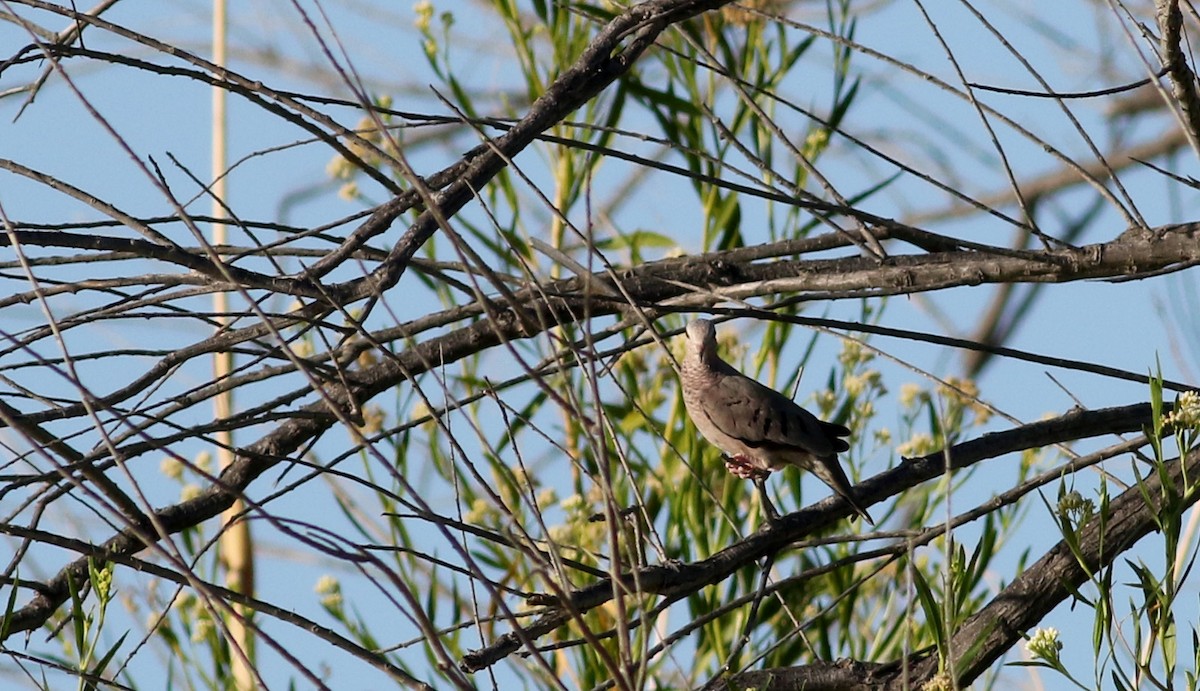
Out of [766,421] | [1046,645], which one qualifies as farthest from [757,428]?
[1046,645]

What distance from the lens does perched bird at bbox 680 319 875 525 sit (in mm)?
3049

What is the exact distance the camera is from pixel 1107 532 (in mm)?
2404

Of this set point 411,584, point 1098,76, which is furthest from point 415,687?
point 1098,76

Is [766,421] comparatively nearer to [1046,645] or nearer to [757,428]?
[757,428]

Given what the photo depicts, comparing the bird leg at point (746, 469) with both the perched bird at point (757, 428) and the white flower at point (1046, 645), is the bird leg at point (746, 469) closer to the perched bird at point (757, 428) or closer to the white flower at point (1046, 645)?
the perched bird at point (757, 428)

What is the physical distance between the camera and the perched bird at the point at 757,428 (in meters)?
3.05

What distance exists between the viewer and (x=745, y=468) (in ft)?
9.77

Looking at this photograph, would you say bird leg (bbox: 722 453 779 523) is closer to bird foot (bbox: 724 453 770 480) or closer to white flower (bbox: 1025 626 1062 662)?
bird foot (bbox: 724 453 770 480)

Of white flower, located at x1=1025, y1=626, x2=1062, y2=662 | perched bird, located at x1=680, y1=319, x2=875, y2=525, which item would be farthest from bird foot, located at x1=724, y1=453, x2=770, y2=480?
white flower, located at x1=1025, y1=626, x2=1062, y2=662

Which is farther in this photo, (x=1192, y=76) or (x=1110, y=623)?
(x=1192, y=76)

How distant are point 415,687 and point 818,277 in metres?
1.01

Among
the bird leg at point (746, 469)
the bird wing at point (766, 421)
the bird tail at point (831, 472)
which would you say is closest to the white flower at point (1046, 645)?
the bird leg at point (746, 469)

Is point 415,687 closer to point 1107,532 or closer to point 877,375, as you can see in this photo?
point 1107,532

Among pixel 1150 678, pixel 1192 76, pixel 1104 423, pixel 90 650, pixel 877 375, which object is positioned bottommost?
pixel 1150 678
